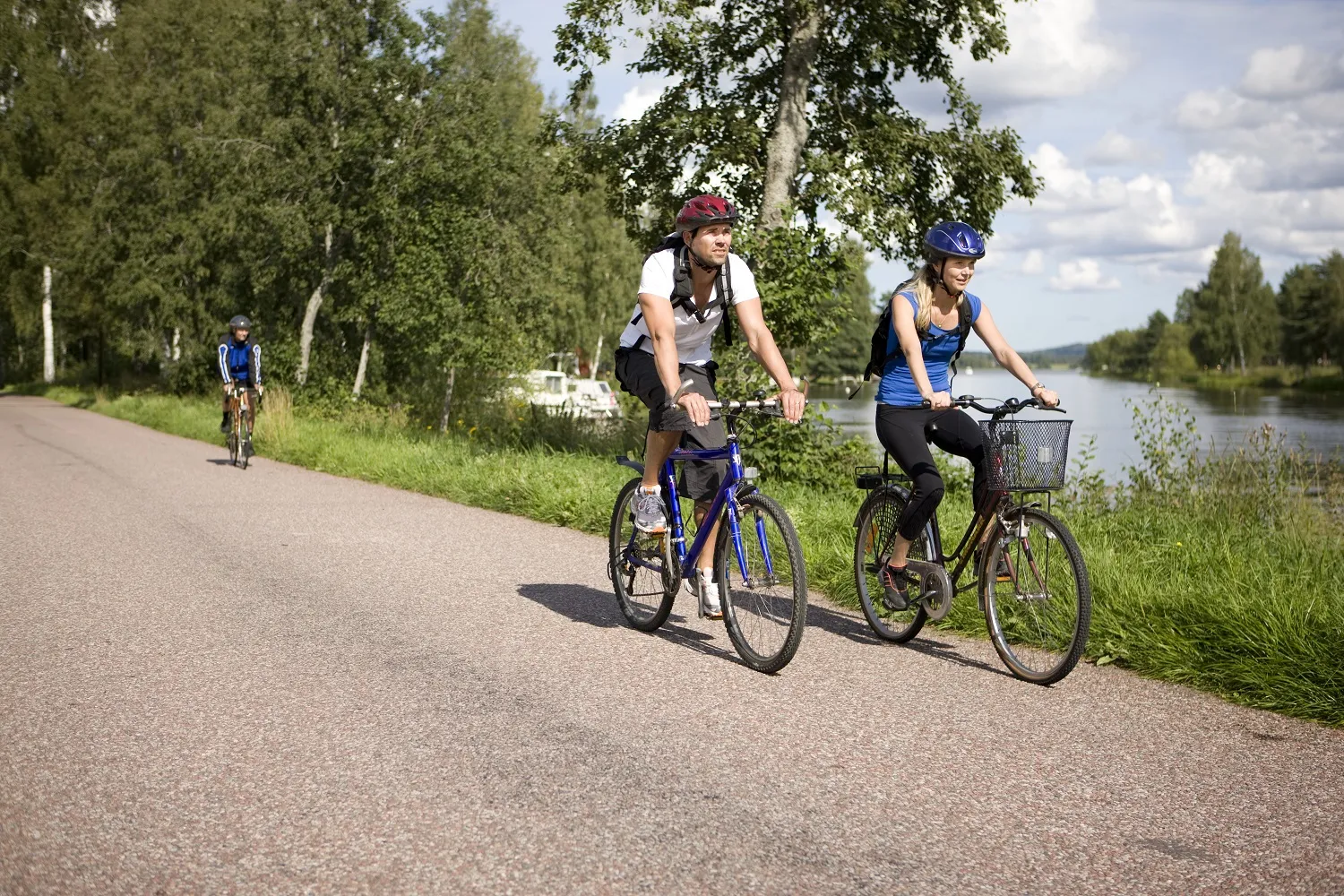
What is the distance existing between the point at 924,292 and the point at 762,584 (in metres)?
1.54

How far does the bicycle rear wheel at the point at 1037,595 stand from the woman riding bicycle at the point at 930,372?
295 mm

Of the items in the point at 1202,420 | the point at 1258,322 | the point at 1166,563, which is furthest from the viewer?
the point at 1258,322

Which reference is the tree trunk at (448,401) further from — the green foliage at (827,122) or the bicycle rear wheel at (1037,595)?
the bicycle rear wheel at (1037,595)

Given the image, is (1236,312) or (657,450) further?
(1236,312)

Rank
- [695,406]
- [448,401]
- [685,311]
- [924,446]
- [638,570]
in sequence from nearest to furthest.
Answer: [695,406] < [685,311] < [924,446] < [638,570] < [448,401]

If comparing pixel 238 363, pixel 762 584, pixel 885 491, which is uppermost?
pixel 238 363

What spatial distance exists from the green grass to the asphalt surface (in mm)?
242

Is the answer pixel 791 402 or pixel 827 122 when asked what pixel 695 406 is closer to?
pixel 791 402

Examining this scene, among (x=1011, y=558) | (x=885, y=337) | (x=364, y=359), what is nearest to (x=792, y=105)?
(x=885, y=337)

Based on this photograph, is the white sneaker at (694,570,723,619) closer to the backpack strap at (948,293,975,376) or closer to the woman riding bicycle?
the woman riding bicycle

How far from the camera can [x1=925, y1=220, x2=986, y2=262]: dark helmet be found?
17.5 ft

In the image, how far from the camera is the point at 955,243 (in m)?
5.34

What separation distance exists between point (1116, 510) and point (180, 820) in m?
8.09

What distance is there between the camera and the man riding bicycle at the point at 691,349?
519 centimetres
